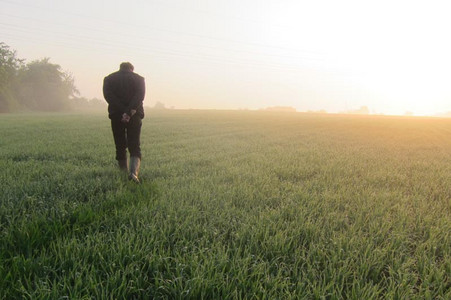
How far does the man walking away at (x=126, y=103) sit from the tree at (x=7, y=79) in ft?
181

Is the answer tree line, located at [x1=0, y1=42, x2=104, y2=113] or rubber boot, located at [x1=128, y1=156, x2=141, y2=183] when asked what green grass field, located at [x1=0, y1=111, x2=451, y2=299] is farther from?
tree line, located at [x1=0, y1=42, x2=104, y2=113]

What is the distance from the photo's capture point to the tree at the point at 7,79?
4416cm

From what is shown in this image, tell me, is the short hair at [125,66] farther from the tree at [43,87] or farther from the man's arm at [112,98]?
the tree at [43,87]

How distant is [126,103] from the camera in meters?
5.05

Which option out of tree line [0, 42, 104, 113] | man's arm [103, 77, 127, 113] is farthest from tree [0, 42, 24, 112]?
man's arm [103, 77, 127, 113]

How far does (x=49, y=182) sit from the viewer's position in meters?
4.21

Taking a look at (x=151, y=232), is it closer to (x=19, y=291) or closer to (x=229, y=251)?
(x=229, y=251)

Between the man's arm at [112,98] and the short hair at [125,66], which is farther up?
the short hair at [125,66]

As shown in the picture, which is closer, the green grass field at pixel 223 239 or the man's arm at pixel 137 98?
the green grass field at pixel 223 239

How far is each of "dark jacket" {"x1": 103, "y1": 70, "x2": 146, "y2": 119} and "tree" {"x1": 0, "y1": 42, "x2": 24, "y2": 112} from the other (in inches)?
2166

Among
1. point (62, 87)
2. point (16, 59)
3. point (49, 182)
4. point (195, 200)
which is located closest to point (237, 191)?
point (195, 200)

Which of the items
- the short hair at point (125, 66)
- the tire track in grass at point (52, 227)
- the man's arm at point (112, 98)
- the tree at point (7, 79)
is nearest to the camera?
the tire track in grass at point (52, 227)

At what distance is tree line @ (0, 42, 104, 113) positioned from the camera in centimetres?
4534

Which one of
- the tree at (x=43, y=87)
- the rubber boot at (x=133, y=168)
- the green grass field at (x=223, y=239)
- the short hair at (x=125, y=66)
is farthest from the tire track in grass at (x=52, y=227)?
the tree at (x=43, y=87)
